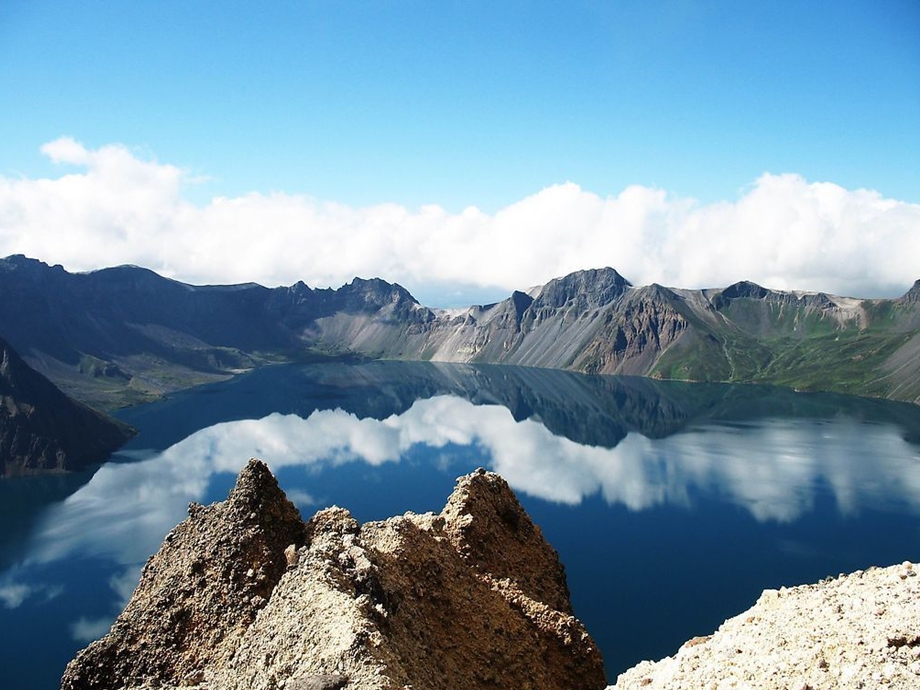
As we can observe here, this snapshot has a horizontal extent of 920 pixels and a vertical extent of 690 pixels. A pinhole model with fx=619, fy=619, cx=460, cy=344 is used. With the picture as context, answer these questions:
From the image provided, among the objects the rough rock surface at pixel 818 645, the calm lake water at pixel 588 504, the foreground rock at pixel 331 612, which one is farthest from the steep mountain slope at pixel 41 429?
the rough rock surface at pixel 818 645

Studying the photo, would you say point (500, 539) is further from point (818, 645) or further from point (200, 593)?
point (818, 645)

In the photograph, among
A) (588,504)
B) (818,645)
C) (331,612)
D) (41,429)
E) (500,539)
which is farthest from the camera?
(41,429)

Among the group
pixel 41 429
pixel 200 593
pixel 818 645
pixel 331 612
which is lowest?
pixel 818 645

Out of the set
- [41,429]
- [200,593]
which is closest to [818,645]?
[200,593]

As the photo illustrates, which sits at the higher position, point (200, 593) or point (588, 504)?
point (200, 593)

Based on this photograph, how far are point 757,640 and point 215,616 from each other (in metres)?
18.7

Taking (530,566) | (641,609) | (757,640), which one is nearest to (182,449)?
(641,609)

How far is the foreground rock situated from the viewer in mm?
18172

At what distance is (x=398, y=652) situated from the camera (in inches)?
724

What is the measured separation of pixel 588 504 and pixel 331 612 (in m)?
103

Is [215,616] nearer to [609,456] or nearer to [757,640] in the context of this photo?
[757,640]

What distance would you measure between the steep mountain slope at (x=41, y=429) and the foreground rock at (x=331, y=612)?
150m

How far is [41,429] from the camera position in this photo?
154125 millimetres

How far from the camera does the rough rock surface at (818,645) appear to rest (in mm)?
15211
